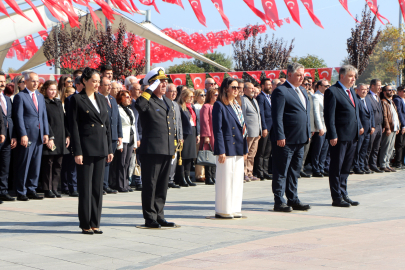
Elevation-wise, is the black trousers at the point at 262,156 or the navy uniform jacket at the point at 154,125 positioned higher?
the navy uniform jacket at the point at 154,125

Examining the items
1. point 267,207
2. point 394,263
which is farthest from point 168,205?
point 394,263

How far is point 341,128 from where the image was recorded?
29.0ft

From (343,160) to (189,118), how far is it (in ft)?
12.8

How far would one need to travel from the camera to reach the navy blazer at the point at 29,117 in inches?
371

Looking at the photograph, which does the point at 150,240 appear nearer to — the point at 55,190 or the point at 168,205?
the point at 168,205

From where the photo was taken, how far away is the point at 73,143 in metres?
6.56

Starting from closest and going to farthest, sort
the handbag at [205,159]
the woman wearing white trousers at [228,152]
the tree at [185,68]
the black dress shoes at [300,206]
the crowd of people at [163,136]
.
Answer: the crowd of people at [163,136] → the woman wearing white trousers at [228,152] → the black dress shoes at [300,206] → the handbag at [205,159] → the tree at [185,68]

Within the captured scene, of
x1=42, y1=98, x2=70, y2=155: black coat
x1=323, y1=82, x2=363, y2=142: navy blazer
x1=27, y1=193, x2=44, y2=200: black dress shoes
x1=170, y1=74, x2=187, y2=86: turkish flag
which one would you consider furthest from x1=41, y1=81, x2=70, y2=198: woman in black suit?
x1=170, y1=74, x2=187, y2=86: turkish flag

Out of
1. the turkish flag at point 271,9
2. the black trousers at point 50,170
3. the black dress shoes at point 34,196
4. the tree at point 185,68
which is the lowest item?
the black dress shoes at point 34,196

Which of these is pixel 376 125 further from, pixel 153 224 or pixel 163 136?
pixel 153 224

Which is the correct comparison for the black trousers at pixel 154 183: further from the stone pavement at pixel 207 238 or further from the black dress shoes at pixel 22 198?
the black dress shoes at pixel 22 198

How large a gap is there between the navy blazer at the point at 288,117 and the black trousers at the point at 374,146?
6616mm

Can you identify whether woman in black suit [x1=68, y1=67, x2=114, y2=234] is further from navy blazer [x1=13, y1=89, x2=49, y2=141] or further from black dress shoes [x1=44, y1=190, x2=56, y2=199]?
black dress shoes [x1=44, y1=190, x2=56, y2=199]

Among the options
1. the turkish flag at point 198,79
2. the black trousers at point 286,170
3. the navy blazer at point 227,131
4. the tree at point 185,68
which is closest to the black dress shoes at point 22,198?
the navy blazer at point 227,131
